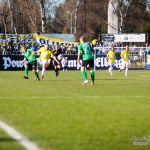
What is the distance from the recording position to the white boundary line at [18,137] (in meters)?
8.37

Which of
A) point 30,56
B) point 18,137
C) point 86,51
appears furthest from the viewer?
point 30,56

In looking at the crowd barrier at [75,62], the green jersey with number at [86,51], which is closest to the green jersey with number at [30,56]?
the green jersey with number at [86,51]

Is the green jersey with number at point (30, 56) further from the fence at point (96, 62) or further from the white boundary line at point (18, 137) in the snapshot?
the white boundary line at point (18, 137)

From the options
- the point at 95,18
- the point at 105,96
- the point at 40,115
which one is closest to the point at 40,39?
the point at 105,96

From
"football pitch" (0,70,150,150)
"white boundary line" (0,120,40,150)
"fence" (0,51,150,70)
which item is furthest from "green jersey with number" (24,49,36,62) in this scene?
"white boundary line" (0,120,40,150)

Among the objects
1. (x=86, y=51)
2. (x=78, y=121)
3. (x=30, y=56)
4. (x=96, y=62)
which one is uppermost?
(x=86, y=51)

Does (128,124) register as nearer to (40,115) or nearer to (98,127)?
(98,127)

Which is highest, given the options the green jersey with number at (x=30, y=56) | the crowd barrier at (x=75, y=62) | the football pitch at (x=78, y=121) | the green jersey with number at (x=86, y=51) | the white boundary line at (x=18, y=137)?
the green jersey with number at (x=86, y=51)

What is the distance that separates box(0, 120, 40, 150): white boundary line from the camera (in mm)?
8367

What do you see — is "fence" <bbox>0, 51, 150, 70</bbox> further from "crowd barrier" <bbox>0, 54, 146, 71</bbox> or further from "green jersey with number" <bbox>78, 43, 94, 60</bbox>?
"green jersey with number" <bbox>78, 43, 94, 60</bbox>

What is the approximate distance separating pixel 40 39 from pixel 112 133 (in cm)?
4338

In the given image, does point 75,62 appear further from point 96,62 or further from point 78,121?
point 78,121

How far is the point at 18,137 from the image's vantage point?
9.12m

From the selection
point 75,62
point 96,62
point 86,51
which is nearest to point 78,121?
point 86,51
